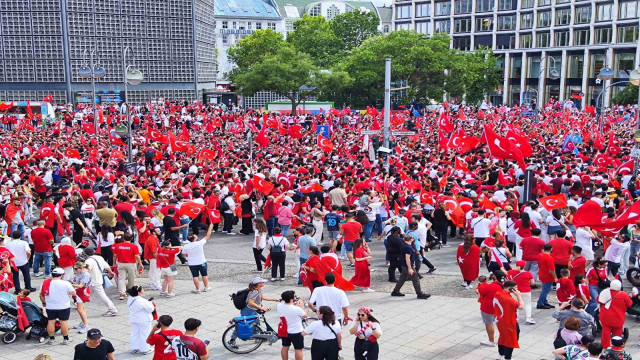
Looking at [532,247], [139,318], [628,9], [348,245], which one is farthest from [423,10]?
[139,318]

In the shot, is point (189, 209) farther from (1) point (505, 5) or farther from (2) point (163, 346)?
(1) point (505, 5)

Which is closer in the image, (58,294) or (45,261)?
(58,294)

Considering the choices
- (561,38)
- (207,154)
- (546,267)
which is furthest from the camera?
(561,38)

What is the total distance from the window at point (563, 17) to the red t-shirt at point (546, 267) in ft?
247

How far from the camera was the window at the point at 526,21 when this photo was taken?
85062mm

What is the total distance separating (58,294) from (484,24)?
87.2 metres

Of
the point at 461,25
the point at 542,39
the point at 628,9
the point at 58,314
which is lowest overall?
the point at 58,314

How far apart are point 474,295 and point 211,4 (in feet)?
210

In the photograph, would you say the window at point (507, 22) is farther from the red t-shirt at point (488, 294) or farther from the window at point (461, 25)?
the red t-shirt at point (488, 294)

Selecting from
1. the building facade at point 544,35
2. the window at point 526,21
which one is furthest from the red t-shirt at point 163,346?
the window at point 526,21

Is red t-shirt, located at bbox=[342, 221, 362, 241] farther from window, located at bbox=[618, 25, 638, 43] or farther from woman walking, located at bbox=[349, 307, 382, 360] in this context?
window, located at bbox=[618, 25, 638, 43]

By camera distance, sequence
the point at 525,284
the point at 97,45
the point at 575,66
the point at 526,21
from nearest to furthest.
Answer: the point at 525,284
the point at 97,45
the point at 575,66
the point at 526,21

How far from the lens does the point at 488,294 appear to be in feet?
33.7

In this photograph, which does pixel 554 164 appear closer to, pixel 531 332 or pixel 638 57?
pixel 531 332
